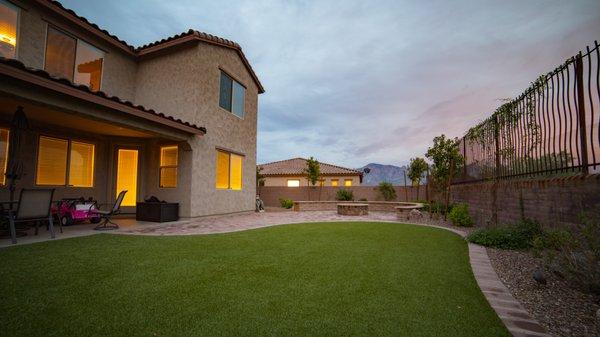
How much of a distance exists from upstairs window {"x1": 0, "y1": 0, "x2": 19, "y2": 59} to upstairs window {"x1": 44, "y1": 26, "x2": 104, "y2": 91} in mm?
782

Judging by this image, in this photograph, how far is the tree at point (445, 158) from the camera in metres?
10.6

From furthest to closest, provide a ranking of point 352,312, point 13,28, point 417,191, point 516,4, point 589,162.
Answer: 1. point 417,191
2. point 516,4
3. point 13,28
4. point 589,162
5. point 352,312

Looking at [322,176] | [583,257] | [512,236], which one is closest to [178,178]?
[512,236]

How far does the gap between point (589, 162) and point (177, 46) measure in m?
12.2

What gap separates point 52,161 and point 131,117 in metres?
3.78

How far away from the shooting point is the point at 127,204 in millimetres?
10438

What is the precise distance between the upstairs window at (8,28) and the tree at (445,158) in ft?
46.4

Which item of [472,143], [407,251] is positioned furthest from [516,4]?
[407,251]

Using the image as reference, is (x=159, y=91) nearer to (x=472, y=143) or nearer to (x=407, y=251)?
(x=407, y=251)

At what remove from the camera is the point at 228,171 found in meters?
11.8

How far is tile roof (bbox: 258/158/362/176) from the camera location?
30841 mm

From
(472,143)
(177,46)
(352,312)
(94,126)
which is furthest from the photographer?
(177,46)

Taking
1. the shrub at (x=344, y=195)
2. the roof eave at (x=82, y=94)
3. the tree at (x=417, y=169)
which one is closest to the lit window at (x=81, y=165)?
the roof eave at (x=82, y=94)

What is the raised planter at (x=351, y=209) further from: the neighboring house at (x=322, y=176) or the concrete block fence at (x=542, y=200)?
the neighboring house at (x=322, y=176)
